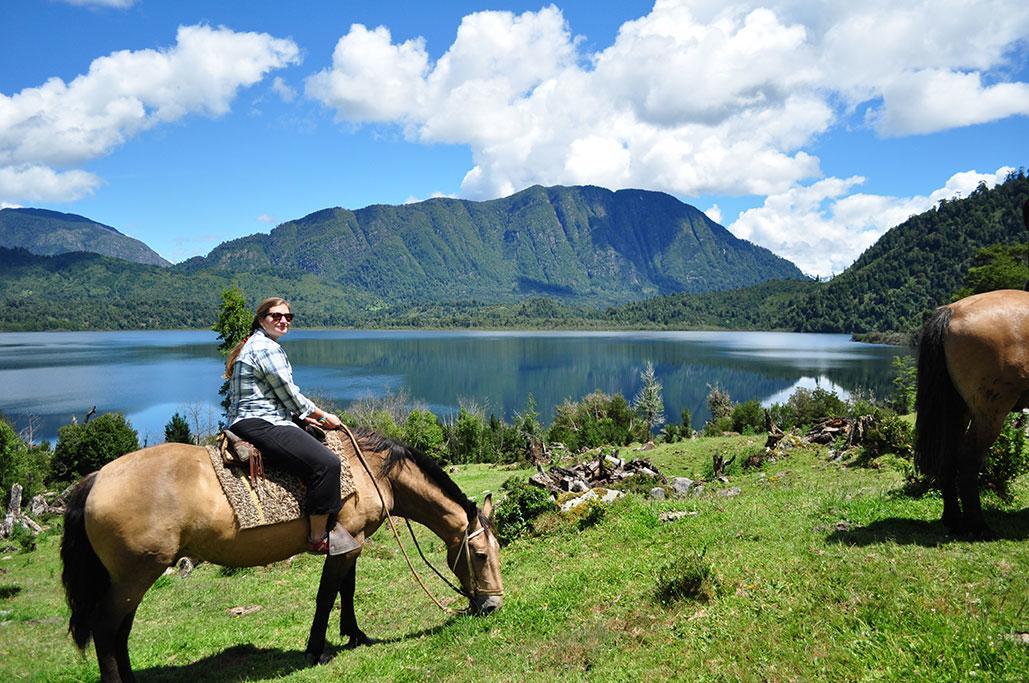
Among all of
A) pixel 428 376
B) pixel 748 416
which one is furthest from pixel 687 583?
pixel 428 376

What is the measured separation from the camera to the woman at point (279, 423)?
5.50 metres

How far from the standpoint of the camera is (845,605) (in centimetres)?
473

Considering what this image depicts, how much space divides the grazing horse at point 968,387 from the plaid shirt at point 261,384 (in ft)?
21.9

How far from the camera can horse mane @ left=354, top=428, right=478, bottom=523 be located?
6368mm

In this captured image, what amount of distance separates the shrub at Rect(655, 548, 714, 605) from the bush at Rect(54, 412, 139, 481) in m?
47.0

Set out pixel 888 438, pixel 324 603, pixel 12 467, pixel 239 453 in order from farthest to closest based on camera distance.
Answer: pixel 12 467, pixel 888 438, pixel 324 603, pixel 239 453

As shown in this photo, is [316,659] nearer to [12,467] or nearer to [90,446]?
[12,467]

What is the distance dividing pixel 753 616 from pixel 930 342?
3.77m

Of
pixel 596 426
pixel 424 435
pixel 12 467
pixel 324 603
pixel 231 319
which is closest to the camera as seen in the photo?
pixel 324 603

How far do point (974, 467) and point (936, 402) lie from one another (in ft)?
2.45

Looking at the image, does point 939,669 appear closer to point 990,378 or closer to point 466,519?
point 990,378

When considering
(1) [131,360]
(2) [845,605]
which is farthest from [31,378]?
(2) [845,605]

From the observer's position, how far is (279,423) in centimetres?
555

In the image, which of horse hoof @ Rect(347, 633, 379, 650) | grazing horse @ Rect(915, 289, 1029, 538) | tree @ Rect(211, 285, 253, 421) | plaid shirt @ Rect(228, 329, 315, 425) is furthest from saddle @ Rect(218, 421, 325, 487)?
tree @ Rect(211, 285, 253, 421)
